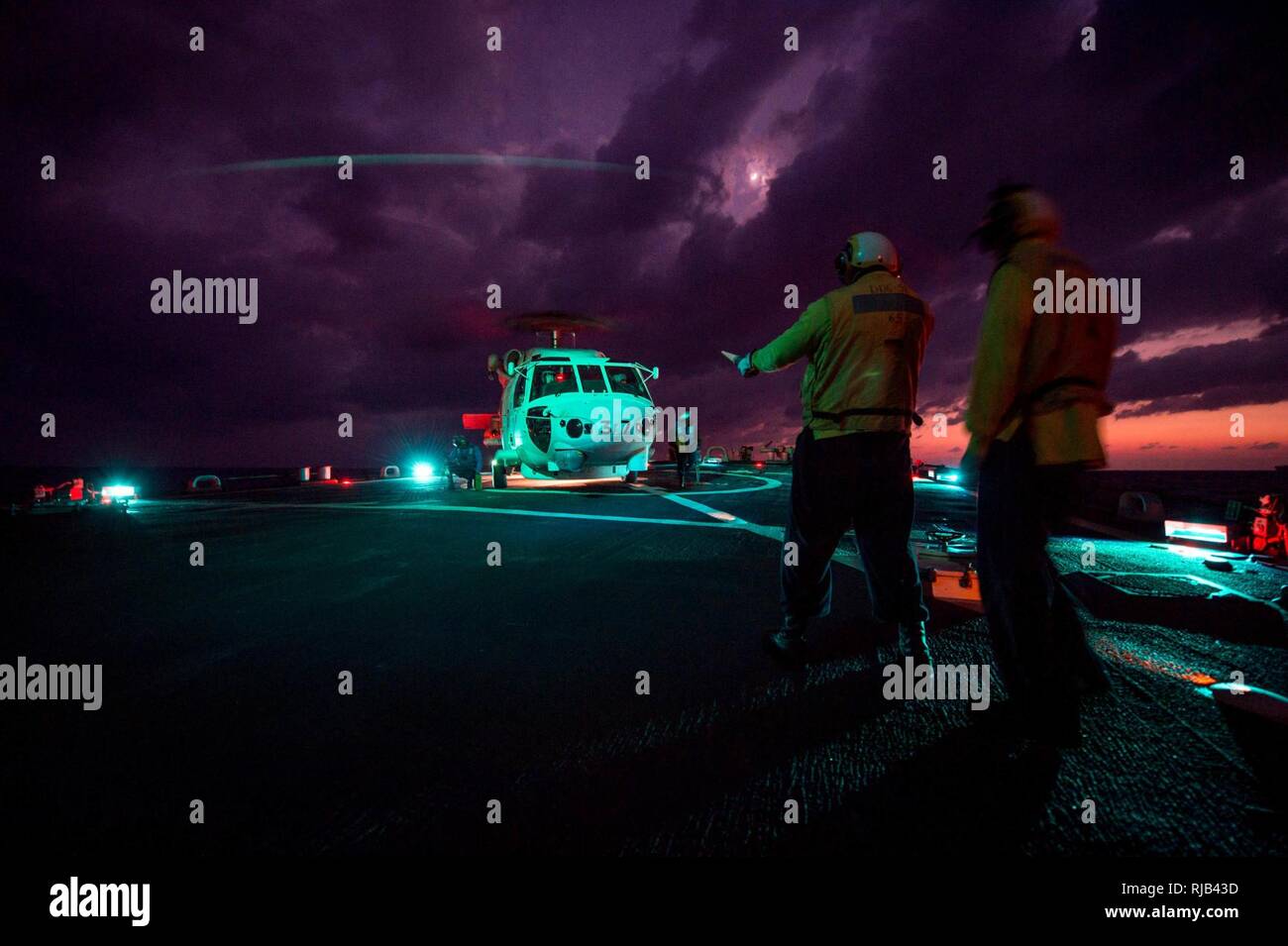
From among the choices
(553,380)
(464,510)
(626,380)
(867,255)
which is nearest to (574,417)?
(553,380)

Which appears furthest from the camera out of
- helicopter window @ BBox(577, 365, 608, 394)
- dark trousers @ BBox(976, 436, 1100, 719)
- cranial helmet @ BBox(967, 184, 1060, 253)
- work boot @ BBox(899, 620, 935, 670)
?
helicopter window @ BBox(577, 365, 608, 394)

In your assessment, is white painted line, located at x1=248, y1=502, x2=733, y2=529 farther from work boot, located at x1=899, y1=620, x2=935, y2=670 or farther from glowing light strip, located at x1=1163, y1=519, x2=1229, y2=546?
glowing light strip, located at x1=1163, y1=519, x2=1229, y2=546

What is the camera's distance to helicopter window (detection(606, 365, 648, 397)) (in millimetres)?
14727

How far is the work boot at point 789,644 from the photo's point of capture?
2455mm

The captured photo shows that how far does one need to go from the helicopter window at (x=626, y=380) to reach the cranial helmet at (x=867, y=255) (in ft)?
38.9

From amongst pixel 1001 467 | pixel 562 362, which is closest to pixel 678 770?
pixel 1001 467

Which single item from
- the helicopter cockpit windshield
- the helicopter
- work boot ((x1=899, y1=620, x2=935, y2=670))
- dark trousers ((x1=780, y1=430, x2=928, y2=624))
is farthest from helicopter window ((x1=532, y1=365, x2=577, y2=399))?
work boot ((x1=899, y1=620, x2=935, y2=670))

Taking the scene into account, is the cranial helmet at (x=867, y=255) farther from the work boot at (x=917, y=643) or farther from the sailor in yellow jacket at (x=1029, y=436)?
the work boot at (x=917, y=643)

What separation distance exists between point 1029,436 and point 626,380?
537 inches

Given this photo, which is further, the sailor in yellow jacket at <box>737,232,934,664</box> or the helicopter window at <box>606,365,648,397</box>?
the helicopter window at <box>606,365,648,397</box>

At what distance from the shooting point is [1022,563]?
187 centimetres

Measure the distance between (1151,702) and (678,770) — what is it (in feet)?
6.27

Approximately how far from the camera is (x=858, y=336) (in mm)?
2457
